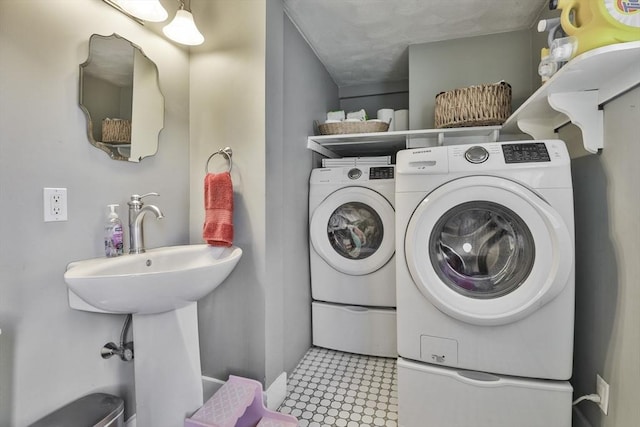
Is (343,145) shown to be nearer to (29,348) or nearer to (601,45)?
(601,45)

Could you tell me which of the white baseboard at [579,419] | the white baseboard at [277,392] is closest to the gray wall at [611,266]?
the white baseboard at [579,419]

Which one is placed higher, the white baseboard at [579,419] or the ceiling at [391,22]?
the ceiling at [391,22]

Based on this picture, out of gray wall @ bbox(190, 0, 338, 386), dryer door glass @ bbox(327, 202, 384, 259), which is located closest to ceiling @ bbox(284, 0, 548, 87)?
gray wall @ bbox(190, 0, 338, 386)

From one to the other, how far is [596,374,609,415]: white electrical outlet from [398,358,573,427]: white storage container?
0.11 m

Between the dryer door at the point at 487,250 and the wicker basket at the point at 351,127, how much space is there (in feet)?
3.10

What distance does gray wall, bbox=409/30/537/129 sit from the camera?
6.43 feet

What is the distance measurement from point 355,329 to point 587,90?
170 cm

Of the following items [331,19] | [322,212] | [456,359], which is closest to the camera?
[456,359]

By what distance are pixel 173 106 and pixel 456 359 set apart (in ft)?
5.73

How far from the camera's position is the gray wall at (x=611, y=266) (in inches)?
38.6

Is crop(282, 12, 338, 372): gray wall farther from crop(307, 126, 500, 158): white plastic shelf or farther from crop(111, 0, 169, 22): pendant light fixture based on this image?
crop(111, 0, 169, 22): pendant light fixture

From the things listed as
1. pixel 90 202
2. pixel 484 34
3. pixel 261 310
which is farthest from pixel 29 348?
pixel 484 34

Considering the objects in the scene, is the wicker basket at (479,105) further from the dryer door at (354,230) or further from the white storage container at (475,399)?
the white storage container at (475,399)

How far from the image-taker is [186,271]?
3.12 feet
